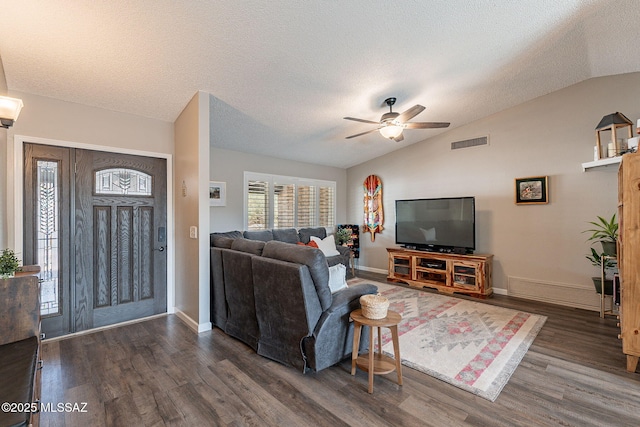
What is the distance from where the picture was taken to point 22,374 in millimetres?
1432

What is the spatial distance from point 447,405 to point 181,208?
3.54 meters

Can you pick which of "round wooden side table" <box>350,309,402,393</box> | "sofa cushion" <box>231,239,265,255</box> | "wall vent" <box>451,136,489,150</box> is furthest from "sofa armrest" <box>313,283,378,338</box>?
"wall vent" <box>451,136,489,150</box>

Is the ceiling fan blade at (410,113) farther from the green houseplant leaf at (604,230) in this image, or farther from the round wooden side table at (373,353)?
the green houseplant leaf at (604,230)

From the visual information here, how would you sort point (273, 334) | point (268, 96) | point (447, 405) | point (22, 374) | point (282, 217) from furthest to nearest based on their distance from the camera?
point (282, 217), point (268, 96), point (273, 334), point (447, 405), point (22, 374)

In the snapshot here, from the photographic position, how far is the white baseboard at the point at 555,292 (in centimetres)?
408

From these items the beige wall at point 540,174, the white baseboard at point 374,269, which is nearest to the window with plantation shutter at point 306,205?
the white baseboard at point 374,269

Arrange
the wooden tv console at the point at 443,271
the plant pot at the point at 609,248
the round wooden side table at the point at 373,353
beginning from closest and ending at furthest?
the round wooden side table at the point at 373,353, the plant pot at the point at 609,248, the wooden tv console at the point at 443,271

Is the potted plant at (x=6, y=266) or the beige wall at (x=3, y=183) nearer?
the potted plant at (x=6, y=266)

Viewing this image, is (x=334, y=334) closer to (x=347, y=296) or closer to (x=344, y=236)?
(x=347, y=296)

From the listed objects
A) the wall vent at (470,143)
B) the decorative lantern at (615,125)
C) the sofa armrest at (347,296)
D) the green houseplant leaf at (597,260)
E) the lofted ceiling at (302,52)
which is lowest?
the sofa armrest at (347,296)

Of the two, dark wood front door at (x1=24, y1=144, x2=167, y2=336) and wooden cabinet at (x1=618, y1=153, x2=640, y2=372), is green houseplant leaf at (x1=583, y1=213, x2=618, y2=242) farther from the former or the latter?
dark wood front door at (x1=24, y1=144, x2=167, y2=336)

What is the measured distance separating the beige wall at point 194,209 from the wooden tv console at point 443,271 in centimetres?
370

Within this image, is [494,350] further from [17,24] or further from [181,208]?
[17,24]

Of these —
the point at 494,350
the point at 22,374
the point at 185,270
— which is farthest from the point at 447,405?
the point at 185,270
